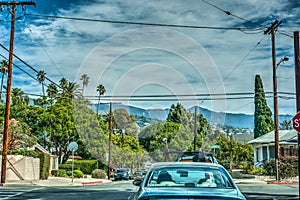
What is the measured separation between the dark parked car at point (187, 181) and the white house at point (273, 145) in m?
36.8

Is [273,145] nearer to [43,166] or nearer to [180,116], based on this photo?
[43,166]

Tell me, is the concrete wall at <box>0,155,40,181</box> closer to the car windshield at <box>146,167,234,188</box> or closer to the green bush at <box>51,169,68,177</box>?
the green bush at <box>51,169,68,177</box>

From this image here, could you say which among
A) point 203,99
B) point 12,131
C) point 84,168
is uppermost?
point 203,99

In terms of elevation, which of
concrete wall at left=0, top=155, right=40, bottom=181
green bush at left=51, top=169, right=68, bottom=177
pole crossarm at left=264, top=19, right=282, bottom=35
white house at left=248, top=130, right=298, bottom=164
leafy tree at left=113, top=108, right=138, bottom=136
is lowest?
green bush at left=51, top=169, right=68, bottom=177

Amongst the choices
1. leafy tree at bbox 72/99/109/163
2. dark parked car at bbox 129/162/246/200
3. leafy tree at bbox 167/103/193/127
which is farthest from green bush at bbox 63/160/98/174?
dark parked car at bbox 129/162/246/200

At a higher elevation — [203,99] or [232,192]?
[203,99]

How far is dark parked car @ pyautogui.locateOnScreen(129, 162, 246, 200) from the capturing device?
655 centimetres

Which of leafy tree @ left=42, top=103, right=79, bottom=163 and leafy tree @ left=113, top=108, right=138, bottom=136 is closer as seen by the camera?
leafy tree @ left=42, top=103, right=79, bottom=163

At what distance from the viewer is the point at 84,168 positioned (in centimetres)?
5356

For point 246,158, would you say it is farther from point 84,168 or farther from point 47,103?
point 47,103

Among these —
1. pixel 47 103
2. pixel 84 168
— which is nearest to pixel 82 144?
pixel 84 168

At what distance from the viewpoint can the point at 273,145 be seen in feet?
163

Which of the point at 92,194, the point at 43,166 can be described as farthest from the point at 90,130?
the point at 92,194

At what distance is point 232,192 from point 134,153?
70.9 metres
